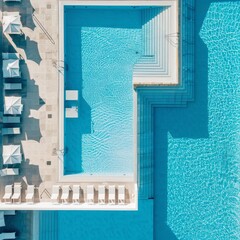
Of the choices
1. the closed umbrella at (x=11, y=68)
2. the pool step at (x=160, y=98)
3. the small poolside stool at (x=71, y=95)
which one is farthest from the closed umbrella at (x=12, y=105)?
the pool step at (x=160, y=98)

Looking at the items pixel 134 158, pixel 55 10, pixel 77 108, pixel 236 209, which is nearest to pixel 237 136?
pixel 236 209

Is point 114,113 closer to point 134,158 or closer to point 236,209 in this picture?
point 134,158

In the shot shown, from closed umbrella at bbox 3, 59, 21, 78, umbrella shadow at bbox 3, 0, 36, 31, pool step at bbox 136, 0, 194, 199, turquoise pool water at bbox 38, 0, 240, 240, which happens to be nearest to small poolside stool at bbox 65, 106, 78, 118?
closed umbrella at bbox 3, 59, 21, 78

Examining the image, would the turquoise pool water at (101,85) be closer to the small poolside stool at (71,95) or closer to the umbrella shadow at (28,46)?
the small poolside stool at (71,95)

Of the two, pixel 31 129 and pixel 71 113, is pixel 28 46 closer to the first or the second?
pixel 71 113

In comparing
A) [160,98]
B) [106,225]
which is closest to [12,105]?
[160,98]

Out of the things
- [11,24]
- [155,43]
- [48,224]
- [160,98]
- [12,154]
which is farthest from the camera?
[48,224]
